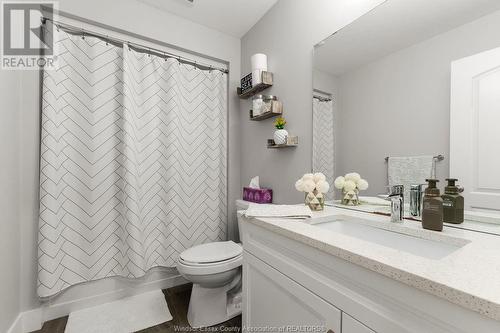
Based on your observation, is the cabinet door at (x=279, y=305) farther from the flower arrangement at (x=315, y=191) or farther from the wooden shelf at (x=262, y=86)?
the wooden shelf at (x=262, y=86)

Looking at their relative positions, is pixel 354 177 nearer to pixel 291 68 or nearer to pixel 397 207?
pixel 397 207

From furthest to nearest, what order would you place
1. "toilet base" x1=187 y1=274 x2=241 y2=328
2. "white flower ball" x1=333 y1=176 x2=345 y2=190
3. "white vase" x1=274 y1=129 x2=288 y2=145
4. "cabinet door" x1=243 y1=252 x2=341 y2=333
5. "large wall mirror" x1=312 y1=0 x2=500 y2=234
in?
"white vase" x1=274 y1=129 x2=288 y2=145 < "toilet base" x1=187 y1=274 x2=241 y2=328 < "white flower ball" x1=333 y1=176 x2=345 y2=190 < "large wall mirror" x1=312 y1=0 x2=500 y2=234 < "cabinet door" x1=243 y1=252 x2=341 y2=333

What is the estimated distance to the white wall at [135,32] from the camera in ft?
5.06

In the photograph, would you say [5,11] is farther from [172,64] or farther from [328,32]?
[328,32]

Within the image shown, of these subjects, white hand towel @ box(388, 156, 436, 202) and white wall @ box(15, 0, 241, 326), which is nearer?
white hand towel @ box(388, 156, 436, 202)

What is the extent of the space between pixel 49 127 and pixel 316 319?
190 cm

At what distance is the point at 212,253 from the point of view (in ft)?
5.47

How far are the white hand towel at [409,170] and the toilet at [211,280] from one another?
110 centimetres

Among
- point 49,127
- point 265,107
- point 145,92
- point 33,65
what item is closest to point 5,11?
point 33,65

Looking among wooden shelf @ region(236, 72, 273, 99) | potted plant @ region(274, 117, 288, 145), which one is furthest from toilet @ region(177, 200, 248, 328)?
wooden shelf @ region(236, 72, 273, 99)

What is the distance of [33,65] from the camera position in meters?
1.57

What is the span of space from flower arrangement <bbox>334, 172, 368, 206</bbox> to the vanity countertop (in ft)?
1.23

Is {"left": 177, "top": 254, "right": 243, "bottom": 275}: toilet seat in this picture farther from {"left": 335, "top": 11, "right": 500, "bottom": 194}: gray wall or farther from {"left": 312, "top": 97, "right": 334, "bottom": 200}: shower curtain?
{"left": 335, "top": 11, "right": 500, "bottom": 194}: gray wall

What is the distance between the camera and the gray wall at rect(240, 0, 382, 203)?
1536 mm
